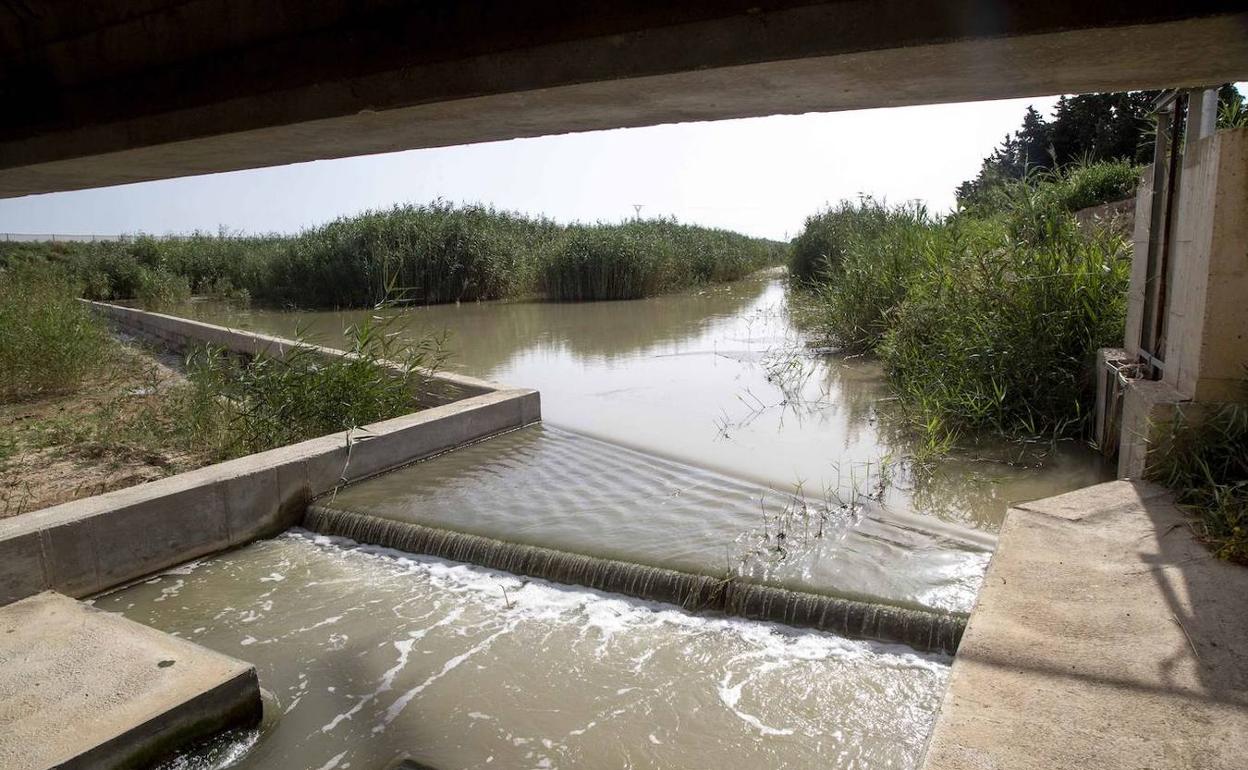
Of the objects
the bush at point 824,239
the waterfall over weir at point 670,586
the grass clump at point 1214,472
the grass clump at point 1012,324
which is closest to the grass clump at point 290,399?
the waterfall over weir at point 670,586

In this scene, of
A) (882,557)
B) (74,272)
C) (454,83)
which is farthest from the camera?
(74,272)

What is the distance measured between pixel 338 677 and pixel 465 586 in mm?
1043

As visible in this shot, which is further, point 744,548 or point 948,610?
point 744,548

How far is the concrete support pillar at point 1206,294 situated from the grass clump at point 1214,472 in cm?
11

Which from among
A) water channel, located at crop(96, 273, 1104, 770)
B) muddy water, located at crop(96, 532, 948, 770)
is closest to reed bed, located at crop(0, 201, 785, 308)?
water channel, located at crop(96, 273, 1104, 770)

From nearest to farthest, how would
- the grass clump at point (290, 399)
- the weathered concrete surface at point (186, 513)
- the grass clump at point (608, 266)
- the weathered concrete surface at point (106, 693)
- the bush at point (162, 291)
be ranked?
the weathered concrete surface at point (106, 693), the weathered concrete surface at point (186, 513), the grass clump at point (290, 399), the bush at point (162, 291), the grass clump at point (608, 266)

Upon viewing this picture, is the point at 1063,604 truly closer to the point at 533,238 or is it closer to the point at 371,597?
the point at 371,597

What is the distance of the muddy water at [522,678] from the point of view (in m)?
3.23

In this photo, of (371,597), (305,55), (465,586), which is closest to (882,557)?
(465,586)

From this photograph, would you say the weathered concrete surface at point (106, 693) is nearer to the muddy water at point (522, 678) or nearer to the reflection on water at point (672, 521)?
the muddy water at point (522, 678)

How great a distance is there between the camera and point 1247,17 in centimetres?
199

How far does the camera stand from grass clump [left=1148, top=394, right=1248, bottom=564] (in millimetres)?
3375

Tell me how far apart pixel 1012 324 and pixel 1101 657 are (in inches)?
196

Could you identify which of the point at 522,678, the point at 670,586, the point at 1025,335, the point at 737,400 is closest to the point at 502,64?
the point at 522,678
